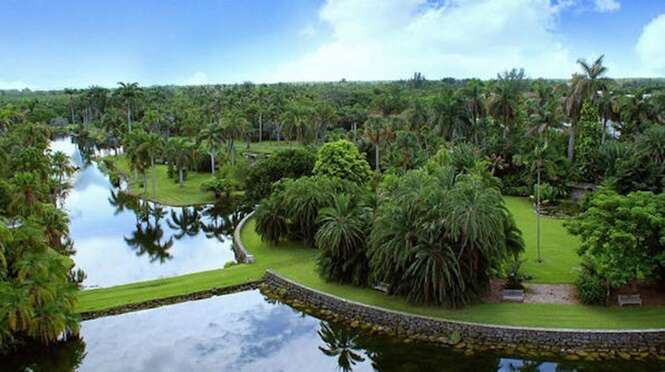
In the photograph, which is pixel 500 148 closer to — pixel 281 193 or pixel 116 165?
pixel 281 193

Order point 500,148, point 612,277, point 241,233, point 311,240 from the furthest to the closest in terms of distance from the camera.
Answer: point 500,148 < point 241,233 < point 311,240 < point 612,277

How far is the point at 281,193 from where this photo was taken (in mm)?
42344

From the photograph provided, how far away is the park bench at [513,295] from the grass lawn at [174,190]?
131 feet

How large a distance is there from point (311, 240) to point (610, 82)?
37.1m

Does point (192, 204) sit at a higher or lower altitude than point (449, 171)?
lower

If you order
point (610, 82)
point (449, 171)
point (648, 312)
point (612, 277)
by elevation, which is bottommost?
point (648, 312)

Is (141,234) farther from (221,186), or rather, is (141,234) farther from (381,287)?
(381,287)

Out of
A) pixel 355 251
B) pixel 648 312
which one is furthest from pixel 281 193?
pixel 648 312

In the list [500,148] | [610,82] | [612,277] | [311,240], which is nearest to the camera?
[612,277]

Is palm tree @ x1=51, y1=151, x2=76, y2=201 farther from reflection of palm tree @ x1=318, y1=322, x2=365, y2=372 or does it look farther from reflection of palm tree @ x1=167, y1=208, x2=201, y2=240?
reflection of palm tree @ x1=318, y1=322, x2=365, y2=372

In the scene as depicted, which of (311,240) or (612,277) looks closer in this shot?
(612,277)

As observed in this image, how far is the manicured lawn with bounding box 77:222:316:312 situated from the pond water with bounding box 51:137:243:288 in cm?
318

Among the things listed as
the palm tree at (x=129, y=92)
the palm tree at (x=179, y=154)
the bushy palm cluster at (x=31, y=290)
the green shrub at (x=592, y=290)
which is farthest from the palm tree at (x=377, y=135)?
the palm tree at (x=129, y=92)

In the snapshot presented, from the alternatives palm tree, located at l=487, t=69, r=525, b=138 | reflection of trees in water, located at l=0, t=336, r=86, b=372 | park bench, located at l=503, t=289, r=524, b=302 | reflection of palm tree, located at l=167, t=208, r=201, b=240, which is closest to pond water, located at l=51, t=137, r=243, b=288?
reflection of palm tree, located at l=167, t=208, r=201, b=240
